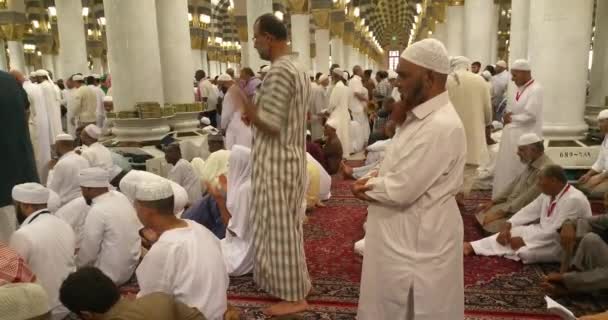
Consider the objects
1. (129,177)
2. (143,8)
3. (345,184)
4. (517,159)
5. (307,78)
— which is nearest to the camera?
(129,177)

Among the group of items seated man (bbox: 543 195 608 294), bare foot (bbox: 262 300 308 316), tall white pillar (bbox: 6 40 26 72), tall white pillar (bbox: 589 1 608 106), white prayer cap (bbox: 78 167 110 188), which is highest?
tall white pillar (bbox: 6 40 26 72)

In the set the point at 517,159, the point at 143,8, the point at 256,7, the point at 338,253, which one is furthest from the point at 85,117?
the point at 517,159

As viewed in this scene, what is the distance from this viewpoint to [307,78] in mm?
2537

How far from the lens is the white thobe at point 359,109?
8453 mm

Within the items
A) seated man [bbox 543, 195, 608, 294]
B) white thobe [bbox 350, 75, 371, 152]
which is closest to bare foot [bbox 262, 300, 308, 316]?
seated man [bbox 543, 195, 608, 294]

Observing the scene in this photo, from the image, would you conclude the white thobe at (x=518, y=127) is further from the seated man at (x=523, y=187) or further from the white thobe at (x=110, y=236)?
the white thobe at (x=110, y=236)

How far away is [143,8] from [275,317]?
409 cm

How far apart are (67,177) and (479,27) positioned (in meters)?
8.42

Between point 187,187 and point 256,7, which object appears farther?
point 256,7

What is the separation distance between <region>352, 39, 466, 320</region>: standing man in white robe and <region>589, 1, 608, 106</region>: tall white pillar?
6083mm

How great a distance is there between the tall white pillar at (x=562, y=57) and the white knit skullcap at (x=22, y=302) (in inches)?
179

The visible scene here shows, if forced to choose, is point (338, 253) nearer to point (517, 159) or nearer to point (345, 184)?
point (517, 159)

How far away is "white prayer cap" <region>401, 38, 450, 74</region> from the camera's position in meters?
1.65

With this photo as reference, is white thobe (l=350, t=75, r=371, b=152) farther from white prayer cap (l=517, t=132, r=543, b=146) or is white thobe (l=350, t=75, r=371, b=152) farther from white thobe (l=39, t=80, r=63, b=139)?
white prayer cap (l=517, t=132, r=543, b=146)
